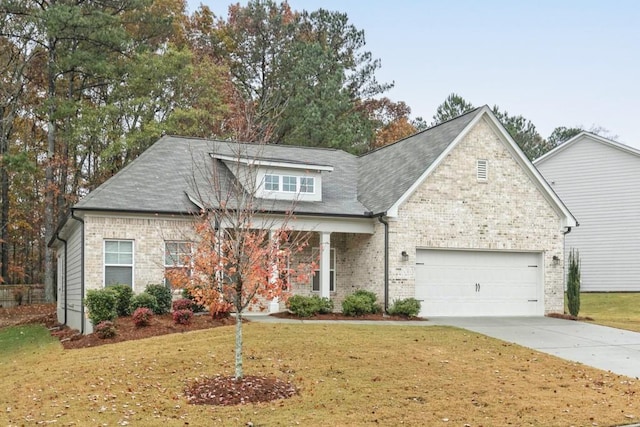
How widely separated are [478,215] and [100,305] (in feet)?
37.2

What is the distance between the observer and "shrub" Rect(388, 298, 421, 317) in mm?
18297

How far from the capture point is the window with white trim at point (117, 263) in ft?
59.0

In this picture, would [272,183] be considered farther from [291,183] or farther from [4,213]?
[4,213]

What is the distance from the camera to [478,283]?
66.1 feet

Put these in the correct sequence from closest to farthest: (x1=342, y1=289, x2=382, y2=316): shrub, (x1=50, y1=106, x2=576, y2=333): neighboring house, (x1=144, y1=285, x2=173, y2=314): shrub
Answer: (x1=144, y1=285, x2=173, y2=314): shrub → (x1=342, y1=289, x2=382, y2=316): shrub → (x1=50, y1=106, x2=576, y2=333): neighboring house

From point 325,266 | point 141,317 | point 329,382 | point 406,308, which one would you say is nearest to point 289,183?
point 325,266

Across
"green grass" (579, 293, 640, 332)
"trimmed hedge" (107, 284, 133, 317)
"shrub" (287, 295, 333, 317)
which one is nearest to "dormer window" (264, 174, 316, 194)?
"shrub" (287, 295, 333, 317)

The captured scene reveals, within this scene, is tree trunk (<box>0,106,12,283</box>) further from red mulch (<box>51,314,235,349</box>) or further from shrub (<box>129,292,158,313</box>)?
red mulch (<box>51,314,235,349</box>)

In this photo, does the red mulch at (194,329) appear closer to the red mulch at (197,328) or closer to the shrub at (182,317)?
the red mulch at (197,328)

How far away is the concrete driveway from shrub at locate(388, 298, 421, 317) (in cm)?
54

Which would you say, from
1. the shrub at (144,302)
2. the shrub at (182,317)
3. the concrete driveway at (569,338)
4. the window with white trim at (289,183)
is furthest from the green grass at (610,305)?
the shrub at (144,302)

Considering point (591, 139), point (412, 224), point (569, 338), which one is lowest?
point (569, 338)

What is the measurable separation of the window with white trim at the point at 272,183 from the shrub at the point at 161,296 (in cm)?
460

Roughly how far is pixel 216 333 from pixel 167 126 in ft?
61.6
